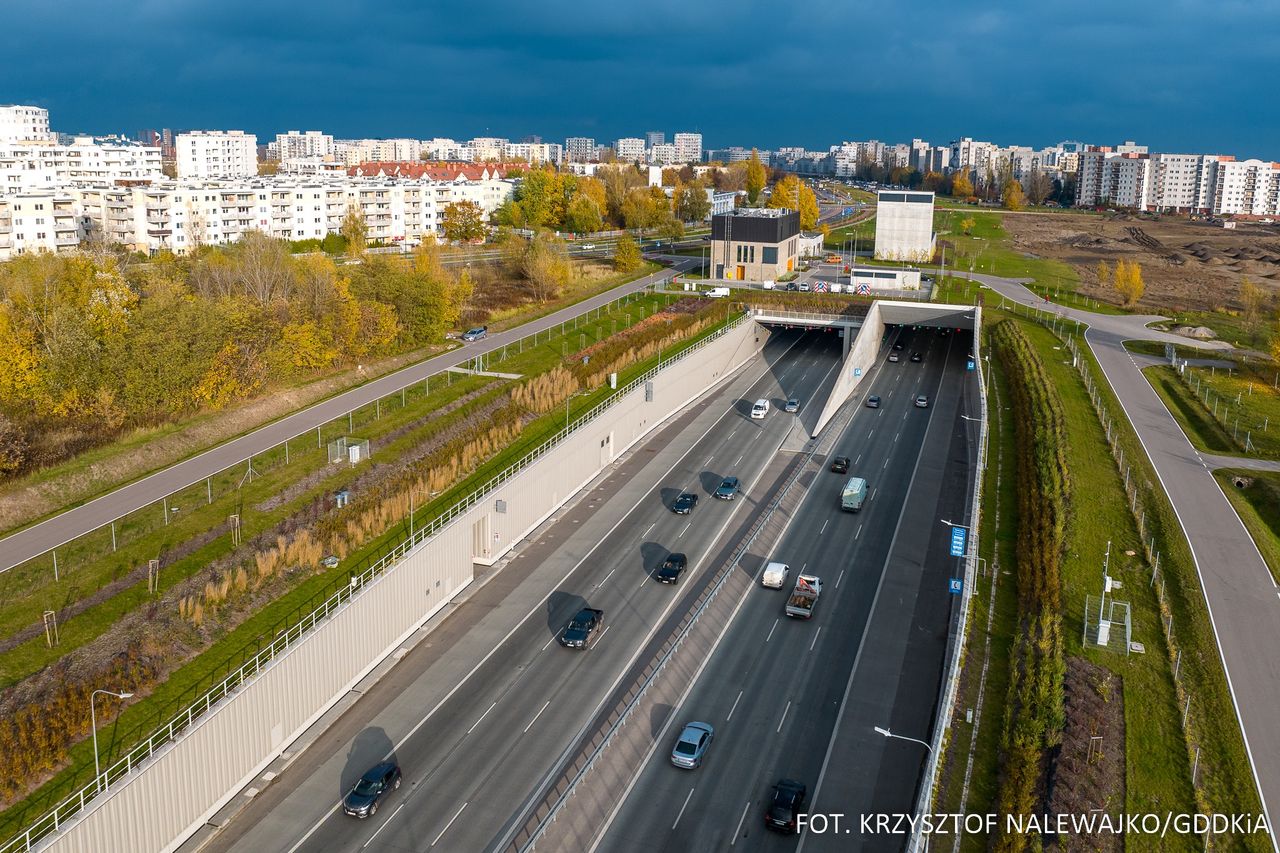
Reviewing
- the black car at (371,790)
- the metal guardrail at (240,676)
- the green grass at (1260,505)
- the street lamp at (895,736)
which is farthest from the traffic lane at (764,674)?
the green grass at (1260,505)

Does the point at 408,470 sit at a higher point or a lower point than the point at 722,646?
higher

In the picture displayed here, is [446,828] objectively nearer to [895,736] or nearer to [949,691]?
[895,736]

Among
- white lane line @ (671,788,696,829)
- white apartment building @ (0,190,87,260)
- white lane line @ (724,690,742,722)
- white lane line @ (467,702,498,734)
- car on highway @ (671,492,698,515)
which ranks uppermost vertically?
white apartment building @ (0,190,87,260)

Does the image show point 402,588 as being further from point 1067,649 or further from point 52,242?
point 52,242

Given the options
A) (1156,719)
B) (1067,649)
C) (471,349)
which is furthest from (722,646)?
(471,349)

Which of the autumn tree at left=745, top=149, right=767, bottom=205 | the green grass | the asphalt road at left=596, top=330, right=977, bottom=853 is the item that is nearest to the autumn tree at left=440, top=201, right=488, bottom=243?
the autumn tree at left=745, top=149, right=767, bottom=205

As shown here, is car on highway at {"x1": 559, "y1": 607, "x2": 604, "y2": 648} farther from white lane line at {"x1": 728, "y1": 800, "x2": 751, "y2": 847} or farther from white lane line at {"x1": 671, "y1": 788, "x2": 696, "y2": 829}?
white lane line at {"x1": 728, "y1": 800, "x2": 751, "y2": 847}
